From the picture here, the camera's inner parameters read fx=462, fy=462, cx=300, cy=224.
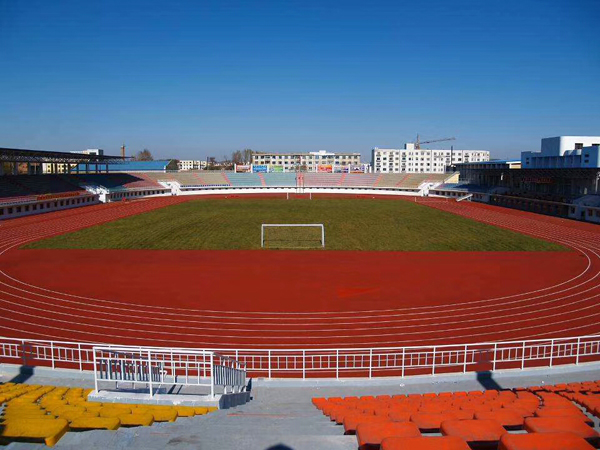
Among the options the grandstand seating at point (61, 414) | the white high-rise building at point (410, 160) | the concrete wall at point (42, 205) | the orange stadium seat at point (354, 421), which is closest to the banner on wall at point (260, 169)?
the concrete wall at point (42, 205)

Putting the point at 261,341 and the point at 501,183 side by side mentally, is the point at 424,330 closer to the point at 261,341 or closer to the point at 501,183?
the point at 261,341

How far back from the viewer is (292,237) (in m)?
33.9

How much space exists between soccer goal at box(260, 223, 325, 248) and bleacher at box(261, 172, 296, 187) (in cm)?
5193

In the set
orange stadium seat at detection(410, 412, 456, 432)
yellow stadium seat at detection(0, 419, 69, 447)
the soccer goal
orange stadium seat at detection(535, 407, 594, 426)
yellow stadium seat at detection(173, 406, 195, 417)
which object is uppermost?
yellow stadium seat at detection(0, 419, 69, 447)

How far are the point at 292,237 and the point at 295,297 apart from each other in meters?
15.2

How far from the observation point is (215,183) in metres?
88.0

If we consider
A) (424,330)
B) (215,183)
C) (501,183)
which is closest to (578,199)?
(501,183)

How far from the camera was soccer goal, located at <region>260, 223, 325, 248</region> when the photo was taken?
31.0 metres

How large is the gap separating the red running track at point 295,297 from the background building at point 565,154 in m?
20.5

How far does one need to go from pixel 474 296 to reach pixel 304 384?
11301 mm

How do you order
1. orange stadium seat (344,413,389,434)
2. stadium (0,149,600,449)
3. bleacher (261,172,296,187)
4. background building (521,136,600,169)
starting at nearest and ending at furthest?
orange stadium seat (344,413,389,434), stadium (0,149,600,449), background building (521,136,600,169), bleacher (261,172,296,187)

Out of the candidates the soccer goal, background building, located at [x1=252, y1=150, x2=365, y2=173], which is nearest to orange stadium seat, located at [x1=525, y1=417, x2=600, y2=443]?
the soccer goal

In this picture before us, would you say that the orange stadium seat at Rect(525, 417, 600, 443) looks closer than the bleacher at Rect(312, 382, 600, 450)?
No

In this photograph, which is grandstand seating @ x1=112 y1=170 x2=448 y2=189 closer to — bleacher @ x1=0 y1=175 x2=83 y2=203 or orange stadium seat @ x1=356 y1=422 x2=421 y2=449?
bleacher @ x1=0 y1=175 x2=83 y2=203
